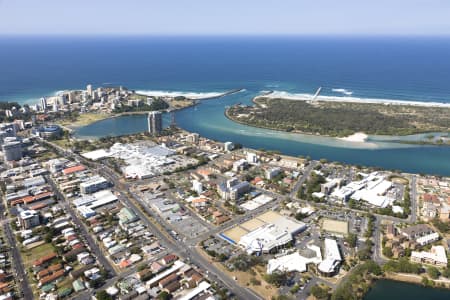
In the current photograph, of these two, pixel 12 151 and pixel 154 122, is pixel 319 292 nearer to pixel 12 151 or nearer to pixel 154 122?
pixel 154 122

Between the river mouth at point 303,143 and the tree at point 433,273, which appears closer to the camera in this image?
the tree at point 433,273

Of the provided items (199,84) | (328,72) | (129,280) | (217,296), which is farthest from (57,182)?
(328,72)

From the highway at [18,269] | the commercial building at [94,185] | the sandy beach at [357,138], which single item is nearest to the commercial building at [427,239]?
the sandy beach at [357,138]

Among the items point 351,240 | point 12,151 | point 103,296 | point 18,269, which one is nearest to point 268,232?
point 351,240

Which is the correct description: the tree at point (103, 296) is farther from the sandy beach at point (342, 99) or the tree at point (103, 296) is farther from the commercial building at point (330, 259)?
the sandy beach at point (342, 99)

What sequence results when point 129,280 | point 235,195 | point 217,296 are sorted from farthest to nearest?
point 235,195, point 129,280, point 217,296

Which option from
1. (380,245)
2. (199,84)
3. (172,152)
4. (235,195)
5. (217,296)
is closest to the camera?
(217,296)

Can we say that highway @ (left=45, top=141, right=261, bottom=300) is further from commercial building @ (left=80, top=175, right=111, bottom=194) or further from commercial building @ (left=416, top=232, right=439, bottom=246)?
commercial building @ (left=416, top=232, right=439, bottom=246)

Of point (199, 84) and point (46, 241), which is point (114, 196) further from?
point (199, 84)
